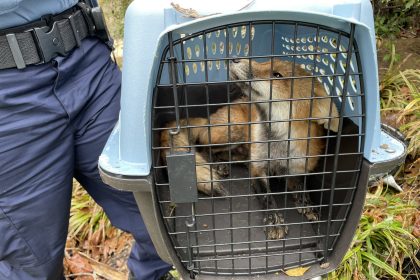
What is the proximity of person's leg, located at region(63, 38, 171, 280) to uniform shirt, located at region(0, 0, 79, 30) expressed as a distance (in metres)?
0.21

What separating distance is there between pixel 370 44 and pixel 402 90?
2.26 metres

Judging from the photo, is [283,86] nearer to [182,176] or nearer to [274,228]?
[274,228]

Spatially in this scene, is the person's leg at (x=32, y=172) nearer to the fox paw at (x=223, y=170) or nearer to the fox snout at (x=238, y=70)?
the fox snout at (x=238, y=70)

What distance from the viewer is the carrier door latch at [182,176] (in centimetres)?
112

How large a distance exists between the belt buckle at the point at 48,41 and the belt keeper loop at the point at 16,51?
0.07m

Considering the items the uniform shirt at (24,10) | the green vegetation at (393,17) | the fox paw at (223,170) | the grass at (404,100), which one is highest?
the uniform shirt at (24,10)

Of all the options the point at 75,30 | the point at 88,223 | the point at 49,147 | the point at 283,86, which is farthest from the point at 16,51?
the point at 88,223

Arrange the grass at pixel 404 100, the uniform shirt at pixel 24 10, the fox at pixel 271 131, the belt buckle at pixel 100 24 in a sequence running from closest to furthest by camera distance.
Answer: the uniform shirt at pixel 24 10 → the fox at pixel 271 131 → the belt buckle at pixel 100 24 → the grass at pixel 404 100

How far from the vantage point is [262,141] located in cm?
124

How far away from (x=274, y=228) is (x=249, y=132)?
0.41 m

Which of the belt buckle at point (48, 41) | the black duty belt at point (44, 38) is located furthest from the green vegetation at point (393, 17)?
the belt buckle at point (48, 41)

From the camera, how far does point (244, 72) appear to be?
1.61 m

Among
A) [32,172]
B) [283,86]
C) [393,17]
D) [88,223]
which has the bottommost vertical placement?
[88,223]

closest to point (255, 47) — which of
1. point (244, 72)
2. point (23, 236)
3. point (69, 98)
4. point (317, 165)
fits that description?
point (244, 72)
